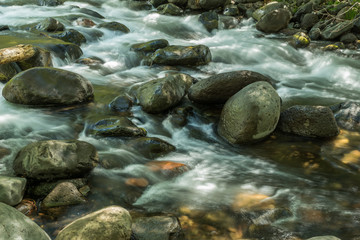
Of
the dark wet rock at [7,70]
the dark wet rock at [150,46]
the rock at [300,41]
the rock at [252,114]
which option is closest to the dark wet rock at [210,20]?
the rock at [300,41]

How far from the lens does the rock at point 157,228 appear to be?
9.55 feet

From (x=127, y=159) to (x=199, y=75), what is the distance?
152 inches

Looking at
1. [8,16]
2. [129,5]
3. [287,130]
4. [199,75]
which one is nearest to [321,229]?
[287,130]

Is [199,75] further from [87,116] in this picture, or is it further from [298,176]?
[298,176]

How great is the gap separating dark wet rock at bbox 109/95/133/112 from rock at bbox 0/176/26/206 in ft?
8.61

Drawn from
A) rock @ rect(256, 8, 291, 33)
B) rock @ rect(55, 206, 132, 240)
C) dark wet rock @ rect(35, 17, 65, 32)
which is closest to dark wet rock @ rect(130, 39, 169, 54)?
dark wet rock @ rect(35, 17, 65, 32)

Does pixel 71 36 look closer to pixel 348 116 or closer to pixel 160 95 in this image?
pixel 160 95

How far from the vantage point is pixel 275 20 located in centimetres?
1170

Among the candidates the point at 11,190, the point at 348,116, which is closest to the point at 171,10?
the point at 348,116

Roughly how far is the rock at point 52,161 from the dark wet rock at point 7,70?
10.5 feet

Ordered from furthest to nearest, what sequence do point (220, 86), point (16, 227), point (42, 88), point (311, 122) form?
point (220, 86) < point (42, 88) < point (311, 122) < point (16, 227)

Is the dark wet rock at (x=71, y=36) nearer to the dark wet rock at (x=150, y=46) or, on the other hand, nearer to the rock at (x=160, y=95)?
the dark wet rock at (x=150, y=46)

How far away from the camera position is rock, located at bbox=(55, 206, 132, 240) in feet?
8.52

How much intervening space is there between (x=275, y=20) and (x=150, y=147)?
896cm
